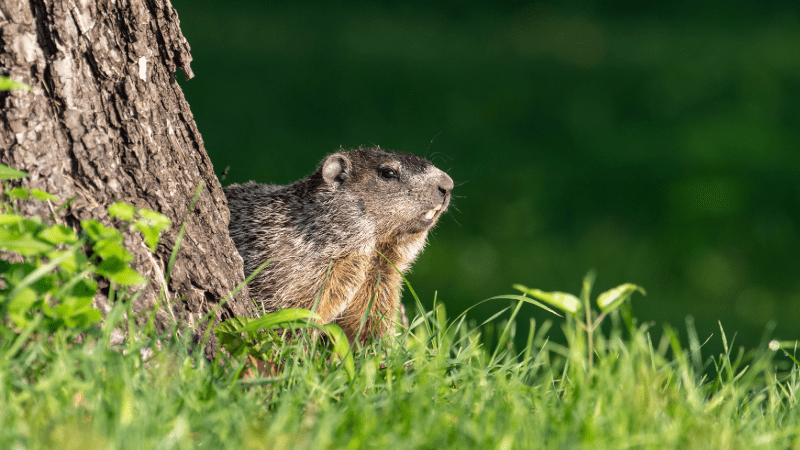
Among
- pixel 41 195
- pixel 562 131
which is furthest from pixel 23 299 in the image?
pixel 562 131

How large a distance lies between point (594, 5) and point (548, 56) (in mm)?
3111

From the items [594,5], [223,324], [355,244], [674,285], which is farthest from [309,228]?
[594,5]

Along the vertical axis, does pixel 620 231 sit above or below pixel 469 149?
below

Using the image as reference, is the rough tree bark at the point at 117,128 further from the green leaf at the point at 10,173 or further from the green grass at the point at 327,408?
the green grass at the point at 327,408

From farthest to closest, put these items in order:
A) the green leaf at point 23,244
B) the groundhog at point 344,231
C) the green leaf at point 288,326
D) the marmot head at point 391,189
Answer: the marmot head at point 391,189
the groundhog at point 344,231
the green leaf at point 288,326
the green leaf at point 23,244

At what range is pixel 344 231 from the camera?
3.72m

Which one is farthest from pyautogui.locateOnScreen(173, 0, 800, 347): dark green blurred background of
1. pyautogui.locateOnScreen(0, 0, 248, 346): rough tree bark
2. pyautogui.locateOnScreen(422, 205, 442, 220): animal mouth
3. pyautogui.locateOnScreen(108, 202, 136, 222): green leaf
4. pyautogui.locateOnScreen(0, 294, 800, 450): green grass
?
pyautogui.locateOnScreen(108, 202, 136, 222): green leaf

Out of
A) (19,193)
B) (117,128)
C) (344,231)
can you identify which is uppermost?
(117,128)

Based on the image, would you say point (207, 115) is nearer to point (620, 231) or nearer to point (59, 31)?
point (620, 231)

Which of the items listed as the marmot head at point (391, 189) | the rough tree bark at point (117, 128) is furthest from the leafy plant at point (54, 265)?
the marmot head at point (391, 189)

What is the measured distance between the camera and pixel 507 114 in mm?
9773

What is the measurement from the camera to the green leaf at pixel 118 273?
2137 mm

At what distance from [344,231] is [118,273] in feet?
5.49

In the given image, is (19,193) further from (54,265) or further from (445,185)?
(445,185)
